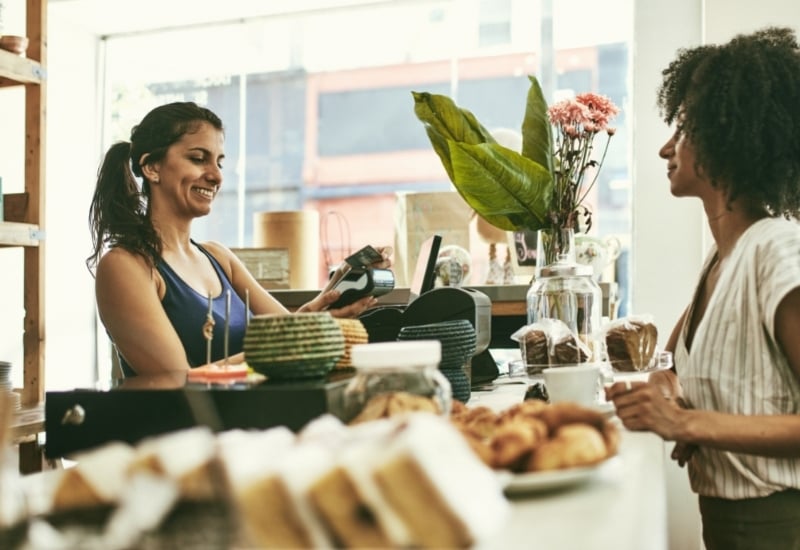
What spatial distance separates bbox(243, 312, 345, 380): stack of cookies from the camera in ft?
3.64

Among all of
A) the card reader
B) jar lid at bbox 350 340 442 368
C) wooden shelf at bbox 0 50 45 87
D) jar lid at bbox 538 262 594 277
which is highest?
wooden shelf at bbox 0 50 45 87

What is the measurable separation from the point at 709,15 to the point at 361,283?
2565 millimetres

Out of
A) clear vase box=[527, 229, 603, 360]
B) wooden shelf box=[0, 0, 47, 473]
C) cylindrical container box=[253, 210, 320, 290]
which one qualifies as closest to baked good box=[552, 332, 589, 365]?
Answer: clear vase box=[527, 229, 603, 360]

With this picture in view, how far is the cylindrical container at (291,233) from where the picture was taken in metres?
3.98

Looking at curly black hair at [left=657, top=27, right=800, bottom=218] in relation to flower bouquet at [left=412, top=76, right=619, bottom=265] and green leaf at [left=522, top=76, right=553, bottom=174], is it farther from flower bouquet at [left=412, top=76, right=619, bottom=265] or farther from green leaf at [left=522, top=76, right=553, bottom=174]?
green leaf at [left=522, top=76, right=553, bottom=174]

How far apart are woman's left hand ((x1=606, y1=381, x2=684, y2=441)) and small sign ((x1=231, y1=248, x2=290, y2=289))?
8.04 ft

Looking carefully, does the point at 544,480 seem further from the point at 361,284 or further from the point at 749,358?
the point at 361,284

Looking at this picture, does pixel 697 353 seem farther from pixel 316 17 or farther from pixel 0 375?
pixel 316 17

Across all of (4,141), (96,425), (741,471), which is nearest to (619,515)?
(96,425)

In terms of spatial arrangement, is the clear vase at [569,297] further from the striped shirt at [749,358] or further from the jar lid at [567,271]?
the striped shirt at [749,358]

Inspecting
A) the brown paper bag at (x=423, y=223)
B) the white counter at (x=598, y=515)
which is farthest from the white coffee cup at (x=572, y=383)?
the brown paper bag at (x=423, y=223)

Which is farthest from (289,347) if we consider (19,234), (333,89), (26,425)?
(333,89)

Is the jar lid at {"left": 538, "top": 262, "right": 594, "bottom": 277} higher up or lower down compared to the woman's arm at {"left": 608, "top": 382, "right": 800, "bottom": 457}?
higher up

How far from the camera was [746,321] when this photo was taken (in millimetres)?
1362
